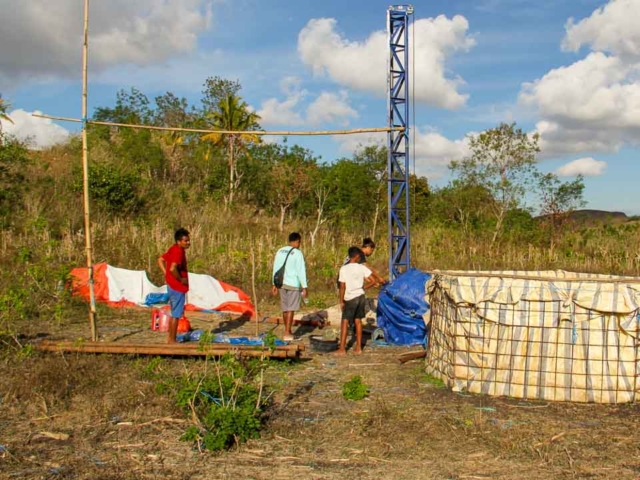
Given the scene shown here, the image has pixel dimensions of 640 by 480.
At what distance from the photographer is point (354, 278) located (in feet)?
24.6

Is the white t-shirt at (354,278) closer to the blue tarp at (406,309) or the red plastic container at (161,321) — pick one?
the blue tarp at (406,309)

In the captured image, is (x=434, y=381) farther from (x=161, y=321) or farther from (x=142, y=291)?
(x=142, y=291)

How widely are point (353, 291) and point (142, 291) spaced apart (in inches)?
222

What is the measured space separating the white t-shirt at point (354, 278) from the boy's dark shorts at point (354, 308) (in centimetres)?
5

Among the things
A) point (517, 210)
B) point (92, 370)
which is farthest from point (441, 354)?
point (517, 210)

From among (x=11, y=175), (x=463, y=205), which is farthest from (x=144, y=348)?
(x=463, y=205)

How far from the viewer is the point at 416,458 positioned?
4188mm

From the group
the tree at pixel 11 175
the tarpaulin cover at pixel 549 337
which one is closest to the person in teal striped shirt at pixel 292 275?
the tarpaulin cover at pixel 549 337

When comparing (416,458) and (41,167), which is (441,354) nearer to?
(416,458)

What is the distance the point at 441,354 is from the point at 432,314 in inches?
21.2

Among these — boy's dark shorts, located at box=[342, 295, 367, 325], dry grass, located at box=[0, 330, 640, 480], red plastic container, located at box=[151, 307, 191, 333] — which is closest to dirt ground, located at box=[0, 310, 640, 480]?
dry grass, located at box=[0, 330, 640, 480]

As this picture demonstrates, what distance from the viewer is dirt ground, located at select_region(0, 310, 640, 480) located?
3959 mm

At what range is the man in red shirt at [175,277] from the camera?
24.2 ft

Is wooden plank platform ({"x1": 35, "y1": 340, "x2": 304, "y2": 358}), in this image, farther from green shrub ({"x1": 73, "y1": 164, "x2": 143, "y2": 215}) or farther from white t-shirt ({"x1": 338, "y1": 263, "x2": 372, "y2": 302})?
green shrub ({"x1": 73, "y1": 164, "x2": 143, "y2": 215})
